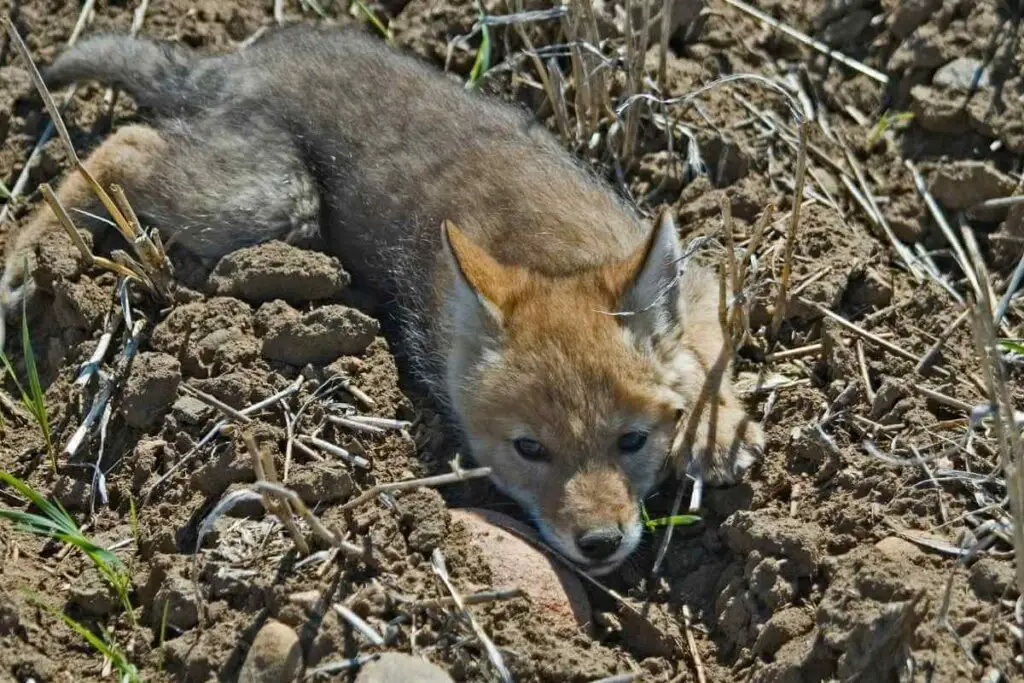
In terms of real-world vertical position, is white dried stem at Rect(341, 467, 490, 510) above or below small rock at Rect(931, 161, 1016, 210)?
below

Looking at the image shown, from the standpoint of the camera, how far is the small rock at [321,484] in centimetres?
494

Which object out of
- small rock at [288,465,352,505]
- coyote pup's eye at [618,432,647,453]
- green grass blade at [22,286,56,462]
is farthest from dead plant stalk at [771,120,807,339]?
green grass blade at [22,286,56,462]

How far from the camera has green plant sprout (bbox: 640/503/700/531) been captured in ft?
16.0

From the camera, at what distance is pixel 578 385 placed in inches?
192

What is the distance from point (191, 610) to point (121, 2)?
4342 mm

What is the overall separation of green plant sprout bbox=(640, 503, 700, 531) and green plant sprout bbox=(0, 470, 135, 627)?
2.01m

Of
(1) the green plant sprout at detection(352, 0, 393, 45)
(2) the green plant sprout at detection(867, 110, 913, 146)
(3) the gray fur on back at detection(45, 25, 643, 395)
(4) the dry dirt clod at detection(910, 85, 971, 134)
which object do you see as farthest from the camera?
(1) the green plant sprout at detection(352, 0, 393, 45)

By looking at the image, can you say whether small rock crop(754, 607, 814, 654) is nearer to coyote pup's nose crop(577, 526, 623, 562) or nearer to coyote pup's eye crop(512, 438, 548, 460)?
coyote pup's nose crop(577, 526, 623, 562)

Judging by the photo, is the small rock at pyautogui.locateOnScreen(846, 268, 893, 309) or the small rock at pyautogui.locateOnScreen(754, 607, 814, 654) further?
the small rock at pyautogui.locateOnScreen(846, 268, 893, 309)

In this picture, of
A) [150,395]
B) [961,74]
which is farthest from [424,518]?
[961,74]

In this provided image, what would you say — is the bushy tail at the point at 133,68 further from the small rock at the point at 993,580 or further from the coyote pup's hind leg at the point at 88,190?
the small rock at the point at 993,580

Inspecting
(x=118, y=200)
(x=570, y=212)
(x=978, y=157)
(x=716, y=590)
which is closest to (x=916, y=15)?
(x=978, y=157)

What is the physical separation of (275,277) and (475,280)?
49.1 inches

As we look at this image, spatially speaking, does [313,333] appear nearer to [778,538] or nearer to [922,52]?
[778,538]
